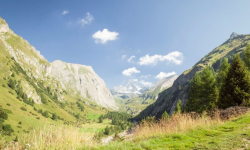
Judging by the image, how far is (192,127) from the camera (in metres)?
12.7

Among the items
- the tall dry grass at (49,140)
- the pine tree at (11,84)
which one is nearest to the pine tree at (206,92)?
the tall dry grass at (49,140)

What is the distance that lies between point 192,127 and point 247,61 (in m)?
39.7

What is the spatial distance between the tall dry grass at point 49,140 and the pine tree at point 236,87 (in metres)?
28.1

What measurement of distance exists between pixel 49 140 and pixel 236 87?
97.6ft

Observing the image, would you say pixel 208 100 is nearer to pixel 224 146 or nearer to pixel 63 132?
pixel 224 146

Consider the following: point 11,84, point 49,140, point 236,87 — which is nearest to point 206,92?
point 236,87

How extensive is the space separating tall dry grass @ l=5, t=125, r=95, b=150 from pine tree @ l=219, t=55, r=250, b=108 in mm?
28112

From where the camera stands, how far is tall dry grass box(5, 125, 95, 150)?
705 cm

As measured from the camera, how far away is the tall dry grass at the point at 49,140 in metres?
7.05

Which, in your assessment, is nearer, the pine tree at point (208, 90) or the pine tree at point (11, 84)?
the pine tree at point (208, 90)

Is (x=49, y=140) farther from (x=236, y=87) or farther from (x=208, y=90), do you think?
(x=208, y=90)

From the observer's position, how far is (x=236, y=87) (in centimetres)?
2419

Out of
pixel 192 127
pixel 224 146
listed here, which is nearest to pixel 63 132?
pixel 224 146

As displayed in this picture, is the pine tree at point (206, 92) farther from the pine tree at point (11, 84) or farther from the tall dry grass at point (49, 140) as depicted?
the pine tree at point (11, 84)
